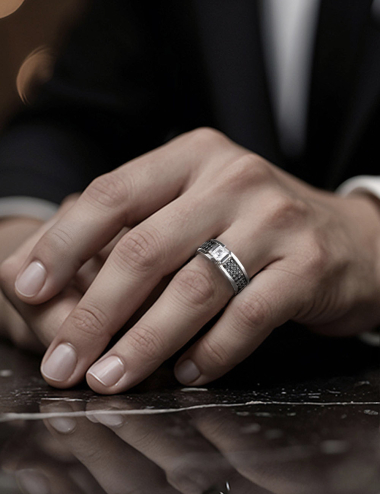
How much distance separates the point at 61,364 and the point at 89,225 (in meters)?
0.15

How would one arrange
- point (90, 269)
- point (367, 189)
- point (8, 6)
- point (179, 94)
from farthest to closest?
point (8, 6), point (179, 94), point (367, 189), point (90, 269)

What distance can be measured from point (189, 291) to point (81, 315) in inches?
4.4

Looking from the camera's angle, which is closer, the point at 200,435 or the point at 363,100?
the point at 200,435

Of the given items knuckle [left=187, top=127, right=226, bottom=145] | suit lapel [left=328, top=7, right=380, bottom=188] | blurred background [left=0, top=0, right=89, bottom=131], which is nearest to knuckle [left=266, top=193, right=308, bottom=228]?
knuckle [left=187, top=127, right=226, bottom=145]

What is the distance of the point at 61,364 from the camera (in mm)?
474

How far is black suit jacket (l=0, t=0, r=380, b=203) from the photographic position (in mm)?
995

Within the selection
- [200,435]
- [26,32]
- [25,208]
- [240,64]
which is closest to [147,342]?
[200,435]

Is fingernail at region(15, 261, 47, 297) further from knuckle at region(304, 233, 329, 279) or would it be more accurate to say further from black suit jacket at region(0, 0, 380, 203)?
black suit jacket at region(0, 0, 380, 203)

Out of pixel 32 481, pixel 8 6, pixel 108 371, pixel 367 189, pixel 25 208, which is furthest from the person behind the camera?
pixel 8 6

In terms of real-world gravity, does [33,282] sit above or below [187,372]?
above

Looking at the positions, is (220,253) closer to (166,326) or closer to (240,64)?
(166,326)

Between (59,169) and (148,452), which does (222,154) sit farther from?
(59,169)

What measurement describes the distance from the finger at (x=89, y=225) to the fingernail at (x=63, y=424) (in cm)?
16

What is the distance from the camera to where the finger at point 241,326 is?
18.9 inches
